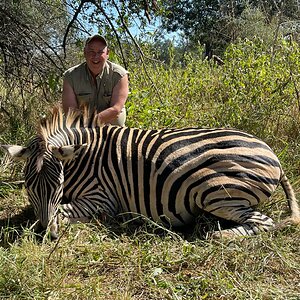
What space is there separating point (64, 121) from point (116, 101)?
2.90ft

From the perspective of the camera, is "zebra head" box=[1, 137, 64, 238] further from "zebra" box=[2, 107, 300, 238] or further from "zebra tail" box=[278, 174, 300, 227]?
"zebra tail" box=[278, 174, 300, 227]

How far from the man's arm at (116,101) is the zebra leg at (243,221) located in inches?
54.8

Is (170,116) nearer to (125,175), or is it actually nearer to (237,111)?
(237,111)

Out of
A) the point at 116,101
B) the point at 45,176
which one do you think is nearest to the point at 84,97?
the point at 116,101

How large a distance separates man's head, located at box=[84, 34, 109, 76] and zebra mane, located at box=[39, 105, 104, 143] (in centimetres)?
83

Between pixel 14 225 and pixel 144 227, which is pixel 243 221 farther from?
pixel 14 225

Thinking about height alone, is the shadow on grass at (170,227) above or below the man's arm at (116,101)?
below

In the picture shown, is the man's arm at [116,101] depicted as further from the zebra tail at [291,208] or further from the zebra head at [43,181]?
the zebra tail at [291,208]

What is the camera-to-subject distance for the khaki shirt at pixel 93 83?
4.37 meters

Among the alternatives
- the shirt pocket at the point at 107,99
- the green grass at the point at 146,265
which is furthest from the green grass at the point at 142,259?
the shirt pocket at the point at 107,99

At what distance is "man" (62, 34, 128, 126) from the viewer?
4.21 meters

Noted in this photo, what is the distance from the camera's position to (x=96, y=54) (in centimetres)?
421

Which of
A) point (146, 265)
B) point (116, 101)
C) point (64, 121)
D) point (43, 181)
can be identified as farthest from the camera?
point (116, 101)

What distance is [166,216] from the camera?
10.5ft
